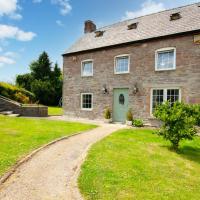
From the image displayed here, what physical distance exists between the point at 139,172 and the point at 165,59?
10.9 meters

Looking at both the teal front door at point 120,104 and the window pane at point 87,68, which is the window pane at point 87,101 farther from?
the teal front door at point 120,104

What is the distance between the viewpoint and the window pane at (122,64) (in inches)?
712

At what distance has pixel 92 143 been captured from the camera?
1023 cm

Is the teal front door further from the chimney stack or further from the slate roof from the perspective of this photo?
the chimney stack

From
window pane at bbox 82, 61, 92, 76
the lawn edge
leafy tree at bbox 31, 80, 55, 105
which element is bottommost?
the lawn edge

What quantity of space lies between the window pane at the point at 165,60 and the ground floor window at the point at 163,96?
5.25 ft

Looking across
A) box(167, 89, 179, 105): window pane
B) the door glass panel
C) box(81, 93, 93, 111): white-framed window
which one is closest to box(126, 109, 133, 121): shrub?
the door glass panel

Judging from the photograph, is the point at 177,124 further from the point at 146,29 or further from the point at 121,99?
the point at 146,29

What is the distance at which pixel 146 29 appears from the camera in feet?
59.8

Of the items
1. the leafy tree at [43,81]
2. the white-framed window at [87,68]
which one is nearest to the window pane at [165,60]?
the white-framed window at [87,68]

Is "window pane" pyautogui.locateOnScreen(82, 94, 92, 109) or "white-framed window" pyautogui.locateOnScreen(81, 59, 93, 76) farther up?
"white-framed window" pyautogui.locateOnScreen(81, 59, 93, 76)

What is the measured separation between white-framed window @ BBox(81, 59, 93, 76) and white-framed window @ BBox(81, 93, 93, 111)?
5.84ft

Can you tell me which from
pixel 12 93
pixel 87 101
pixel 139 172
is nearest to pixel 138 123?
pixel 87 101

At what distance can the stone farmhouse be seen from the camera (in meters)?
15.3
